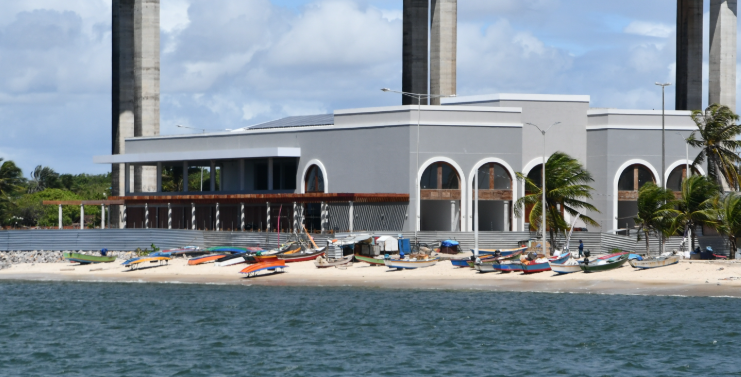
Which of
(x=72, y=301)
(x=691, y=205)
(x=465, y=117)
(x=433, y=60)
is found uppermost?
(x=433, y=60)

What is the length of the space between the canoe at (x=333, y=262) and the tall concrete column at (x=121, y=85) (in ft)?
116

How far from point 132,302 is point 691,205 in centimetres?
3491

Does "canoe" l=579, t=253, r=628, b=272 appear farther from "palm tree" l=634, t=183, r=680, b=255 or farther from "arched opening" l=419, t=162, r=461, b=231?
"arched opening" l=419, t=162, r=461, b=231

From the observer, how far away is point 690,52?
319 ft

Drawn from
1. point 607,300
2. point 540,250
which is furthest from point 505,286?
point 540,250

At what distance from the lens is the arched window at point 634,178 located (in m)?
83.4

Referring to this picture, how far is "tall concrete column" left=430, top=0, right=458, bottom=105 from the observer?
91438 millimetres

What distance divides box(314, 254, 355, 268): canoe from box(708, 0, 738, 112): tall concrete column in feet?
122

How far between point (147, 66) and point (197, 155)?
36.1 feet

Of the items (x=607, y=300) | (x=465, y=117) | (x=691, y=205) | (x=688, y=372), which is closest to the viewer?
(x=688, y=372)

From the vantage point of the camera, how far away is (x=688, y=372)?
38906mm

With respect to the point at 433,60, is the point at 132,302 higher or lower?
lower

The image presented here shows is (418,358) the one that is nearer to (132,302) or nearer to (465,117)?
(132,302)

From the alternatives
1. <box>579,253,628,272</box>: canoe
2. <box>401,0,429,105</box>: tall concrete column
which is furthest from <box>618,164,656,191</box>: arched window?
<box>579,253,628,272</box>: canoe
